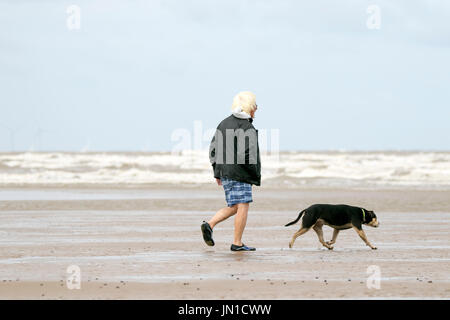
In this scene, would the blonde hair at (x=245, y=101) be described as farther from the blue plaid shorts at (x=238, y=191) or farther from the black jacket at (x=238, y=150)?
the blue plaid shorts at (x=238, y=191)

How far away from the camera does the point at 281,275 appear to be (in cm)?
827

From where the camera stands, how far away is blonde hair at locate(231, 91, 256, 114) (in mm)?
10609

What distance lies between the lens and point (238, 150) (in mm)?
10516

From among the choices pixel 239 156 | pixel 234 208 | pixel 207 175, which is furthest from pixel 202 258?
pixel 207 175

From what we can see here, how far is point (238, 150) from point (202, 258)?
→ 1.58 metres

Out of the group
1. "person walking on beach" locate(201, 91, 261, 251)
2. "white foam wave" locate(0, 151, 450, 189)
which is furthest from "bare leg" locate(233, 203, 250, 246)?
"white foam wave" locate(0, 151, 450, 189)

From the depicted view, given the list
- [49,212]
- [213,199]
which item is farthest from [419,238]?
[213,199]

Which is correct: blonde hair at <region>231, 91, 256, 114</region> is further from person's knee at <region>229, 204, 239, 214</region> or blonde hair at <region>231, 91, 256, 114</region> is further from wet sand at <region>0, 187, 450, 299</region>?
wet sand at <region>0, 187, 450, 299</region>

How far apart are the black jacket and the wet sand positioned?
105 centimetres

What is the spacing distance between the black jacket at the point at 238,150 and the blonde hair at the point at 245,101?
0.49 ft
